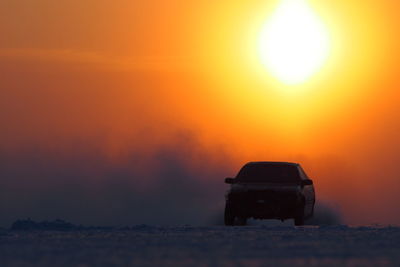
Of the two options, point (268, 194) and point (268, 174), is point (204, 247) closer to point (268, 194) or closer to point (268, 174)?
point (268, 194)

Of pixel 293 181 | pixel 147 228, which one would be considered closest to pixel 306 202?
pixel 293 181

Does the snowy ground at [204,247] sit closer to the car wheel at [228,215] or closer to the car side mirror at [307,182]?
the car wheel at [228,215]

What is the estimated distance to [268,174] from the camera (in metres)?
28.0

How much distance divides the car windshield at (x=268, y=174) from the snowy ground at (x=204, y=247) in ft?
13.6

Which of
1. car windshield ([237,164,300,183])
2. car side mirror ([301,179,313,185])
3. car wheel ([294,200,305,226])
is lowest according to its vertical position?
car wheel ([294,200,305,226])

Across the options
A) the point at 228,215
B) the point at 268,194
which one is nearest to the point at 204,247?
the point at 268,194

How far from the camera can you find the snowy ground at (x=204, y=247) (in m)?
14.3

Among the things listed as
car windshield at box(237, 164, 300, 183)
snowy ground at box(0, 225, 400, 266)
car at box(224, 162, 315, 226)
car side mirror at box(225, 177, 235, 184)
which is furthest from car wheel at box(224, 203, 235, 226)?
snowy ground at box(0, 225, 400, 266)

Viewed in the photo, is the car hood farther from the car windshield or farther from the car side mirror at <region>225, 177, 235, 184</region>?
the car windshield

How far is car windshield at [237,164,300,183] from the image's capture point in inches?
1094

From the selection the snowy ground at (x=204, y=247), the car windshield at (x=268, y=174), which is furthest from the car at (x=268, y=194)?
the snowy ground at (x=204, y=247)

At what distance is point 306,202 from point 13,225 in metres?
8.38

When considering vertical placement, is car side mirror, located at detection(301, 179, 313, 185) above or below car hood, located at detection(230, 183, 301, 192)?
above

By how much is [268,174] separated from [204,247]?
11.1 meters
